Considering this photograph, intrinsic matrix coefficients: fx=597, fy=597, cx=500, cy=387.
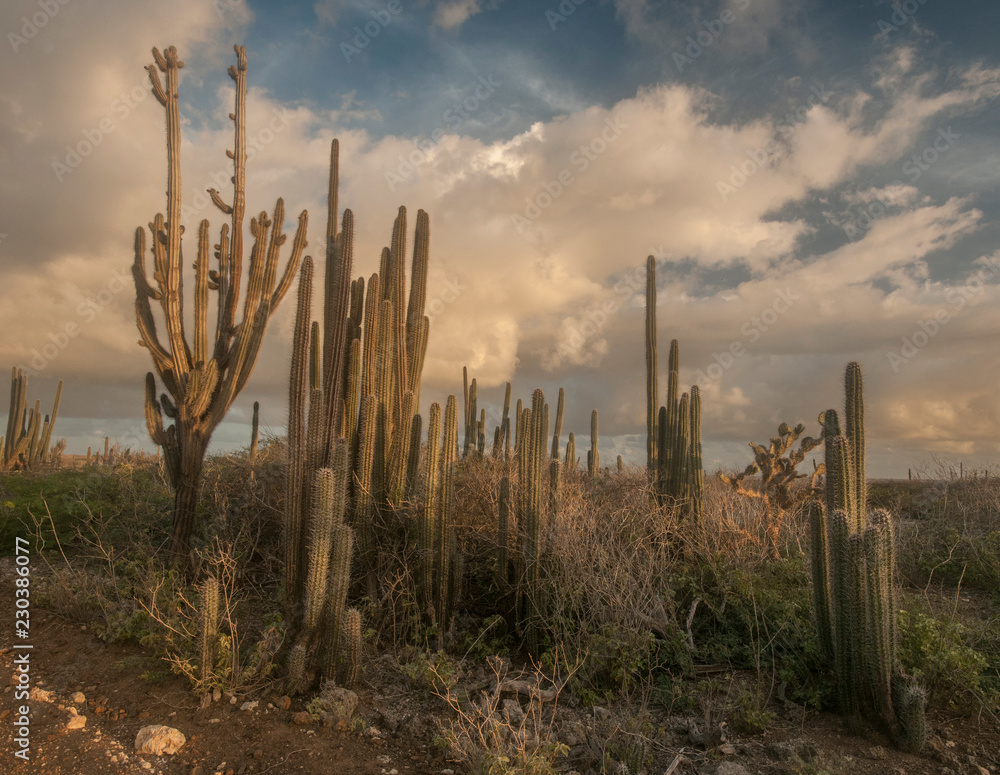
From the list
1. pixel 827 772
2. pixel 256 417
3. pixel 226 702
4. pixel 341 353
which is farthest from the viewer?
pixel 256 417

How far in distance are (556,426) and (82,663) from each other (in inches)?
502

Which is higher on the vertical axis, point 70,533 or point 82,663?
point 70,533

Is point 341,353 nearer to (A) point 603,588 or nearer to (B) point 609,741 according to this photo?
(A) point 603,588

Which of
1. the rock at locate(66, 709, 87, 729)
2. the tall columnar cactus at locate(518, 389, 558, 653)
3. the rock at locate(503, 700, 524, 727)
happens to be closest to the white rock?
the rock at locate(66, 709, 87, 729)

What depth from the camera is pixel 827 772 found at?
3877 mm

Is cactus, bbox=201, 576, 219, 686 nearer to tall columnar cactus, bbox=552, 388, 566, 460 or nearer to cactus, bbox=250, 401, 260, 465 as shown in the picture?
cactus, bbox=250, 401, 260, 465

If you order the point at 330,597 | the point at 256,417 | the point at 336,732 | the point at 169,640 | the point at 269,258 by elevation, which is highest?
the point at 269,258

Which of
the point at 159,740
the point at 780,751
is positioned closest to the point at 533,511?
the point at 780,751

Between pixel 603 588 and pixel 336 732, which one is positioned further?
pixel 603 588

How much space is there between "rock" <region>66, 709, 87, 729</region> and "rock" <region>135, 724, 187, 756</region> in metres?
0.47

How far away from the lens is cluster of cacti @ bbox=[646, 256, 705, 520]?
9273 millimetres

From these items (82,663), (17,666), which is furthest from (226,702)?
(17,666)

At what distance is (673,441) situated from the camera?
9.79 metres

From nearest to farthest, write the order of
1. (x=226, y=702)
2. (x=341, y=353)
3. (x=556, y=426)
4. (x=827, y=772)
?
1. (x=827, y=772)
2. (x=226, y=702)
3. (x=341, y=353)
4. (x=556, y=426)
